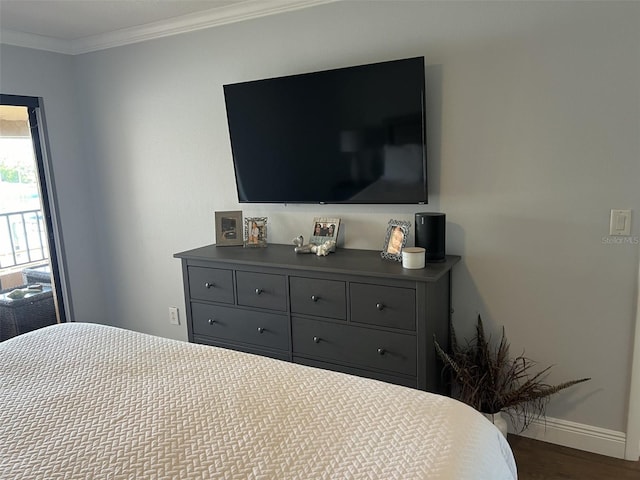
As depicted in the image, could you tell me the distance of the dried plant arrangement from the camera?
2.37 m

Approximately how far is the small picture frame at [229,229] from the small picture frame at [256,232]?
0.27 feet

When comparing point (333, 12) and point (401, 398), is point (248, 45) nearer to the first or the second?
point (333, 12)

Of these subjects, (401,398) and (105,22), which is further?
(105,22)

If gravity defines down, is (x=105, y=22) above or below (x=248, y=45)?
above

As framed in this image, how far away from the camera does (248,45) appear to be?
9.84 ft

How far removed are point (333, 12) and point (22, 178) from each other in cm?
250

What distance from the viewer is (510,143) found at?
239 cm

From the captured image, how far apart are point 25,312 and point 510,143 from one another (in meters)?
3.46

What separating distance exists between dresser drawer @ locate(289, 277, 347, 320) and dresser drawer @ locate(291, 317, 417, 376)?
0.06 metres

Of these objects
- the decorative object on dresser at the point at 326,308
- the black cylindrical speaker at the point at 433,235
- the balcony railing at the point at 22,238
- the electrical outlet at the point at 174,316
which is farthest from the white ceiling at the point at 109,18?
the electrical outlet at the point at 174,316

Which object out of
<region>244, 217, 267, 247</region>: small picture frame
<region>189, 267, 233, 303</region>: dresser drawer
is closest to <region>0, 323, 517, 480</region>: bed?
<region>189, 267, 233, 303</region>: dresser drawer

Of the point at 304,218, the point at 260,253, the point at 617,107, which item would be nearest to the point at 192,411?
the point at 260,253

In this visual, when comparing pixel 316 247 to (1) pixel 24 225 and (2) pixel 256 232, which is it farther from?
(1) pixel 24 225

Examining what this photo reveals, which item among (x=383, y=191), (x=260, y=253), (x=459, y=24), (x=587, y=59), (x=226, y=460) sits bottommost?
(x=226, y=460)
